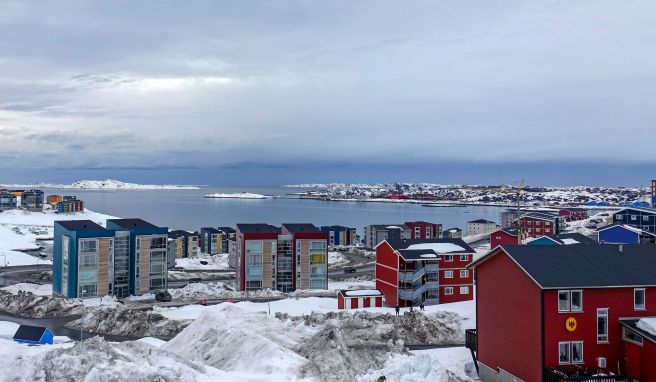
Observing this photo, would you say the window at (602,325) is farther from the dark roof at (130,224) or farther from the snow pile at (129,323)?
the dark roof at (130,224)

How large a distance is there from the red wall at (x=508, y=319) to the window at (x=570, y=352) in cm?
82

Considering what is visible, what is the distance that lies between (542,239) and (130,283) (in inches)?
1471

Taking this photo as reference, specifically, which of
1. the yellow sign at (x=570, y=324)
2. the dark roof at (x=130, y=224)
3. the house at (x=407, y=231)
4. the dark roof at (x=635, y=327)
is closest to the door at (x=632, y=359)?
the dark roof at (x=635, y=327)

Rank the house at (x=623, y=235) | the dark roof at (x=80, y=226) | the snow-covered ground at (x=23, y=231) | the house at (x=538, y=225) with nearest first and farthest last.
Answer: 1. the dark roof at (x=80, y=226)
2. the house at (x=623, y=235)
3. the snow-covered ground at (x=23, y=231)
4. the house at (x=538, y=225)

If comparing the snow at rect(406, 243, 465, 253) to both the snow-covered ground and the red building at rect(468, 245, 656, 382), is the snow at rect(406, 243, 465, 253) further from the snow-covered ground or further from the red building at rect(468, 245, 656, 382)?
the snow-covered ground

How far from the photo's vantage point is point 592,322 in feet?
69.0

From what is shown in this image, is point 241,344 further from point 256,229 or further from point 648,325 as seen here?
point 256,229

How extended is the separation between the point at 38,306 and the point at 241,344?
29.3 m

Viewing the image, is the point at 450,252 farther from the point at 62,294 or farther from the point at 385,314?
the point at 62,294

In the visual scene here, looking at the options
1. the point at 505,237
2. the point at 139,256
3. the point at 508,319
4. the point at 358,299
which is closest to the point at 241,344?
the point at 508,319

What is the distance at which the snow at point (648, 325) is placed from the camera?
2012 centimetres

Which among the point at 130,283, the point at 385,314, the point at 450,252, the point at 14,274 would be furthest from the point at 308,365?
the point at 14,274

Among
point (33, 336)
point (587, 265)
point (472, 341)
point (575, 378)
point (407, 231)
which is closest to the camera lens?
point (575, 378)

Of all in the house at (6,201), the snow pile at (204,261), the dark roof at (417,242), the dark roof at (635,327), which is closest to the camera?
the dark roof at (635,327)
